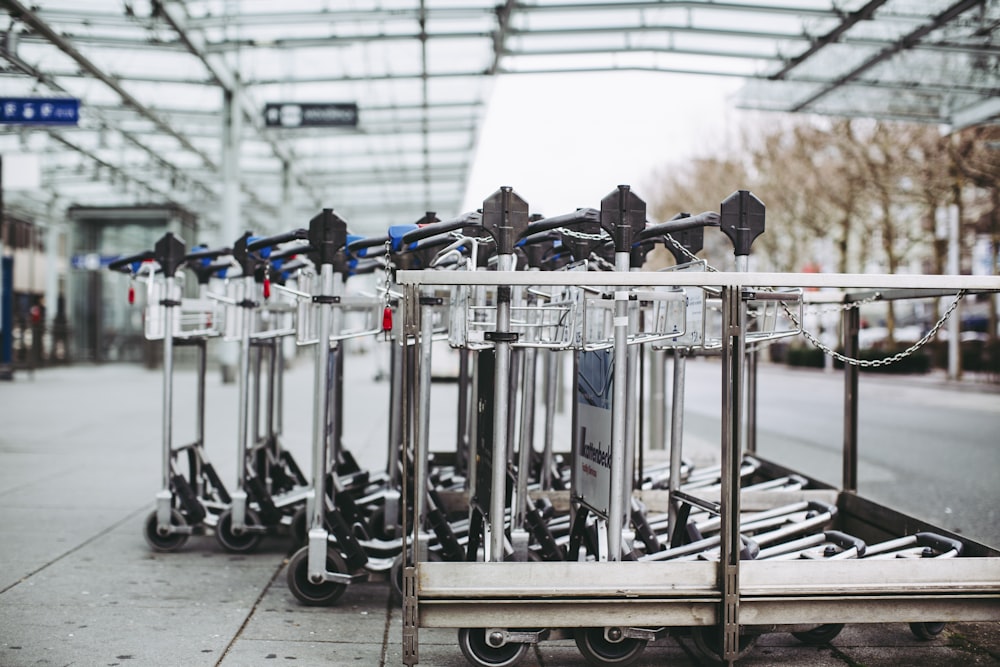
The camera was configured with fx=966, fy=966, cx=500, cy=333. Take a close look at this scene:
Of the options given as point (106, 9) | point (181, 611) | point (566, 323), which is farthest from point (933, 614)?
point (106, 9)

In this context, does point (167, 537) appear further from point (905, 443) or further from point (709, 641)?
point (905, 443)

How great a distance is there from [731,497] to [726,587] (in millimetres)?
328

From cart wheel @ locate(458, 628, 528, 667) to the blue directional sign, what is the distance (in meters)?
10.9

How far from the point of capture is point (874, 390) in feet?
82.5

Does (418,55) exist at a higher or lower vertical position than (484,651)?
higher

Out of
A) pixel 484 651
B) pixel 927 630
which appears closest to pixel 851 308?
pixel 927 630

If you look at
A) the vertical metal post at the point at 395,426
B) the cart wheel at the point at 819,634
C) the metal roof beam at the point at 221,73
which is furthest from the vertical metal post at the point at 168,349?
the metal roof beam at the point at 221,73

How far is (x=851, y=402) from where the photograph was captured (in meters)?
Result: 5.42

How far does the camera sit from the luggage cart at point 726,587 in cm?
353

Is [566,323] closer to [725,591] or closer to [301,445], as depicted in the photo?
[725,591]

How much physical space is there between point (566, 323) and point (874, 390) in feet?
75.7

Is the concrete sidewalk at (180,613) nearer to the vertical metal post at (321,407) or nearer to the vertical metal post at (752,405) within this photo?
the vertical metal post at (321,407)

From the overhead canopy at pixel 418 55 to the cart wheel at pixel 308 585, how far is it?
389 inches

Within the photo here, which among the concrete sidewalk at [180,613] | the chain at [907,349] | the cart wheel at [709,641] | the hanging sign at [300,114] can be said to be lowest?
the concrete sidewalk at [180,613]
